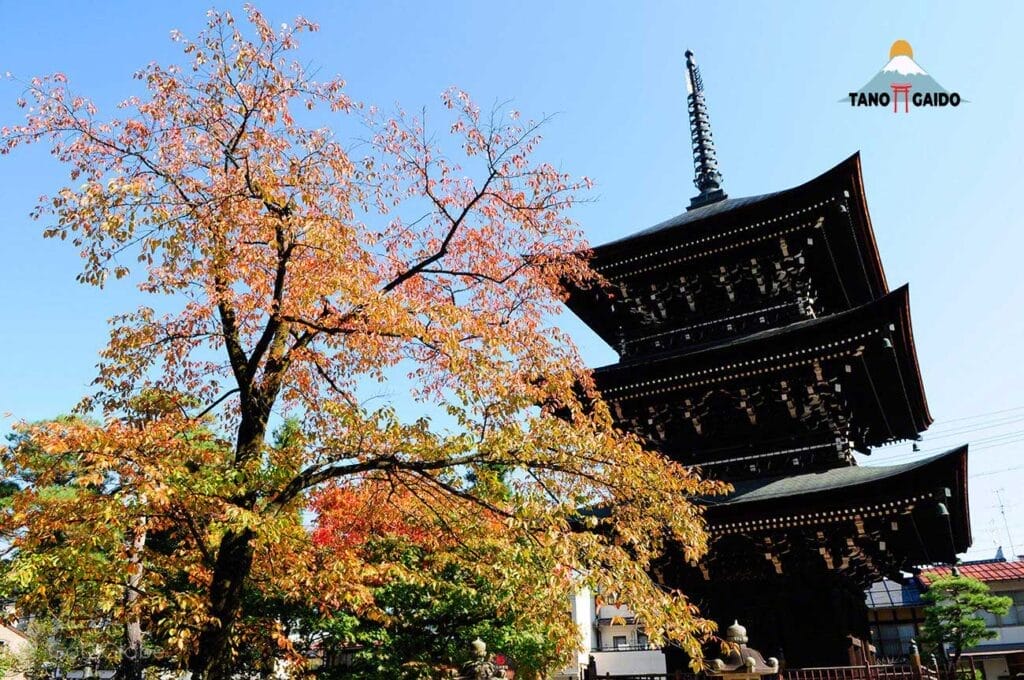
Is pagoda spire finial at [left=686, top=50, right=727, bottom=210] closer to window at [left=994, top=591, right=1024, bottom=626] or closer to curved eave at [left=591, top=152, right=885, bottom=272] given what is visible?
curved eave at [left=591, top=152, right=885, bottom=272]

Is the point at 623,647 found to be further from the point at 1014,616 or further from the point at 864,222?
the point at 864,222

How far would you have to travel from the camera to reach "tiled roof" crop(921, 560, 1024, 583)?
32.1 meters

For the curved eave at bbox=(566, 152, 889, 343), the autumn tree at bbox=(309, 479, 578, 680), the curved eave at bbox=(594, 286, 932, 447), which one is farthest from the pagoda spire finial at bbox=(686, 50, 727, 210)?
the autumn tree at bbox=(309, 479, 578, 680)

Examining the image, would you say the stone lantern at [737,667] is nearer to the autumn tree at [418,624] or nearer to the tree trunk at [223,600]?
the autumn tree at [418,624]

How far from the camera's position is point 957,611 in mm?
28359

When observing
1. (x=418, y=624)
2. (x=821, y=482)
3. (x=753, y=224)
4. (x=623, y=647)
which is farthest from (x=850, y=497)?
(x=623, y=647)

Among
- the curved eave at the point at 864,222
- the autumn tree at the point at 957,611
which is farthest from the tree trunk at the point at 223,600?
the autumn tree at the point at 957,611

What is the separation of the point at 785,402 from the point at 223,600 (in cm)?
934

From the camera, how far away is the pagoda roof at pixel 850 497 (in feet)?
29.8

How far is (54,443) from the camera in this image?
629cm

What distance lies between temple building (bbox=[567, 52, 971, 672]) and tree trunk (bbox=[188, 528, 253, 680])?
687 cm

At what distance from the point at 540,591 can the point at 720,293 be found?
7.93m

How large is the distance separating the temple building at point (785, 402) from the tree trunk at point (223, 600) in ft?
22.5

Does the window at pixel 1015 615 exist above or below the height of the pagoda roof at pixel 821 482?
below
